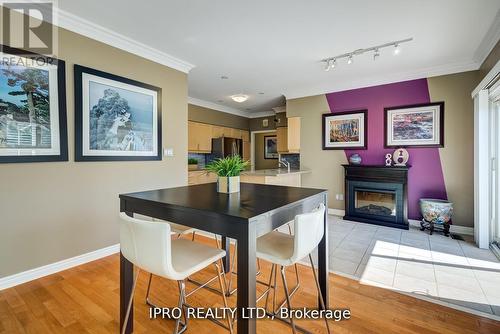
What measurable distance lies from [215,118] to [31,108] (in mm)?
4205

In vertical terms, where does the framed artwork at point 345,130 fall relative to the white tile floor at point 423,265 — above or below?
above

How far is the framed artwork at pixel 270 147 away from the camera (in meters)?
7.14

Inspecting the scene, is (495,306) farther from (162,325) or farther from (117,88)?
(117,88)

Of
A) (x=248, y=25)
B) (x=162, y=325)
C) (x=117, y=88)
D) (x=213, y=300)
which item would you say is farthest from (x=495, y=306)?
(x=117, y=88)

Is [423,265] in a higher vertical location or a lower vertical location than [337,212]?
lower

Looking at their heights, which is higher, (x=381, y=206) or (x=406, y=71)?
(x=406, y=71)

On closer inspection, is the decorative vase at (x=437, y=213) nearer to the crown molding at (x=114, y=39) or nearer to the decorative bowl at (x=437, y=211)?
the decorative bowl at (x=437, y=211)

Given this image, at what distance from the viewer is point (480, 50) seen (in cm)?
306

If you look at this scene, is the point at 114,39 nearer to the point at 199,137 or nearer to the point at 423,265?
the point at 199,137

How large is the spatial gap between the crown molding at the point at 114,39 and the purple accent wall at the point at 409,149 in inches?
121

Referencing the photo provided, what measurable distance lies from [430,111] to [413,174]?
105 cm

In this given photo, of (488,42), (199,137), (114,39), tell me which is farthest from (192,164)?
(488,42)

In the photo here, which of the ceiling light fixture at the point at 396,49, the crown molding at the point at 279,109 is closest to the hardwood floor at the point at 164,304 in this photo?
the ceiling light fixture at the point at 396,49

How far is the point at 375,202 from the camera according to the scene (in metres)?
4.17
